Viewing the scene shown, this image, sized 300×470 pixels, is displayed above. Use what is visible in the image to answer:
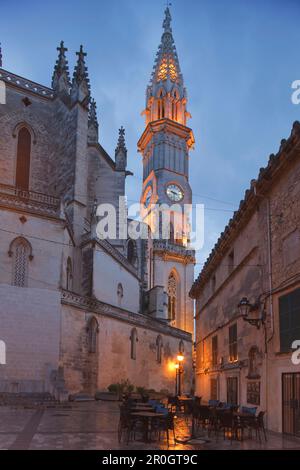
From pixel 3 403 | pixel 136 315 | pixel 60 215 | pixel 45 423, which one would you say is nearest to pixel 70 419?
pixel 45 423

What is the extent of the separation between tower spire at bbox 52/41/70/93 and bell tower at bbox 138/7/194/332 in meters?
23.3

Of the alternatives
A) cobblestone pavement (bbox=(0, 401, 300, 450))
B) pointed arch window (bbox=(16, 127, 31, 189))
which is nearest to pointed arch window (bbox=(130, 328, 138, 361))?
pointed arch window (bbox=(16, 127, 31, 189))

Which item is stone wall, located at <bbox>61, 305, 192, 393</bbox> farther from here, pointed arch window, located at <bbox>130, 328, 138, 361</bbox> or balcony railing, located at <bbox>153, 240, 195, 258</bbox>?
balcony railing, located at <bbox>153, 240, 195, 258</bbox>

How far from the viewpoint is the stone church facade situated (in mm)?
23859

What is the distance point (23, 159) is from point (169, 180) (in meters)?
30.0

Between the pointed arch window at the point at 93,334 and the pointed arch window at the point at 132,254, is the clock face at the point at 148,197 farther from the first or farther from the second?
the pointed arch window at the point at 93,334

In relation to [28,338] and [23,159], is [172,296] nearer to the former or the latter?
[23,159]

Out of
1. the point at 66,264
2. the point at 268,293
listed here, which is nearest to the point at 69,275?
the point at 66,264

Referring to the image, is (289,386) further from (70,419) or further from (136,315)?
(136,315)

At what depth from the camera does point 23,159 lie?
1335 inches

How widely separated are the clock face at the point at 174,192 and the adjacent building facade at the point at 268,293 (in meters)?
41.3

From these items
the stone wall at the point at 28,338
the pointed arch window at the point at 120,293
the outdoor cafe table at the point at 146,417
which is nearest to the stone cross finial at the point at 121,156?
the pointed arch window at the point at 120,293

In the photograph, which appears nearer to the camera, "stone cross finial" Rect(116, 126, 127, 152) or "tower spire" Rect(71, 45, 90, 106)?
"tower spire" Rect(71, 45, 90, 106)
